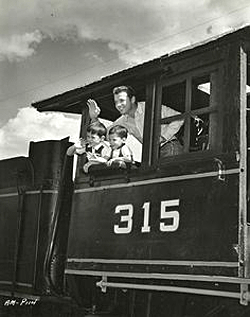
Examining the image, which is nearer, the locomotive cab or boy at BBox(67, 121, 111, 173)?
the locomotive cab

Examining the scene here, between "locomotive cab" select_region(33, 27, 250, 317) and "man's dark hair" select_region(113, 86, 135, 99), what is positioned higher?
"man's dark hair" select_region(113, 86, 135, 99)

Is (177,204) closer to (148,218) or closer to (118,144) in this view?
(148,218)

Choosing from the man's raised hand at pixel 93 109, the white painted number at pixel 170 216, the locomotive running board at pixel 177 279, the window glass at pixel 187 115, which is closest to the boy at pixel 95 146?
the man's raised hand at pixel 93 109

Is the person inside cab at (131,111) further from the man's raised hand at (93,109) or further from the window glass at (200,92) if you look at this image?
the man's raised hand at (93,109)

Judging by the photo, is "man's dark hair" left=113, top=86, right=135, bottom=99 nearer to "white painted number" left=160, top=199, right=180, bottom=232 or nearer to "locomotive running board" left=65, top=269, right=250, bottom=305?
"white painted number" left=160, top=199, right=180, bottom=232

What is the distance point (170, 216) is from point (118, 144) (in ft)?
3.11

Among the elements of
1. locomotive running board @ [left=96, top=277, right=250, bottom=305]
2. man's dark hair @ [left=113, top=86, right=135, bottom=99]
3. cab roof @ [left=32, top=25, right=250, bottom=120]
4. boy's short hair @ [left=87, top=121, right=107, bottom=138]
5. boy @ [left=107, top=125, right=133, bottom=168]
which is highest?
cab roof @ [left=32, top=25, right=250, bottom=120]

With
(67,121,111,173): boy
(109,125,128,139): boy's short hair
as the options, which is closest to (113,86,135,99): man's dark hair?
(109,125,128,139): boy's short hair

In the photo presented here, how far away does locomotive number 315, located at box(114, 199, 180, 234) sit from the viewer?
403 cm

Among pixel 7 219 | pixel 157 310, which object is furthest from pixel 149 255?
pixel 7 219

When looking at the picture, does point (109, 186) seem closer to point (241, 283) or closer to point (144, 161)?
point (144, 161)

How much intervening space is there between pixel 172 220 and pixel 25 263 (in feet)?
8.59

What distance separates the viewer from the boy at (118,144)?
15.1ft

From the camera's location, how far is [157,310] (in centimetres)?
441
